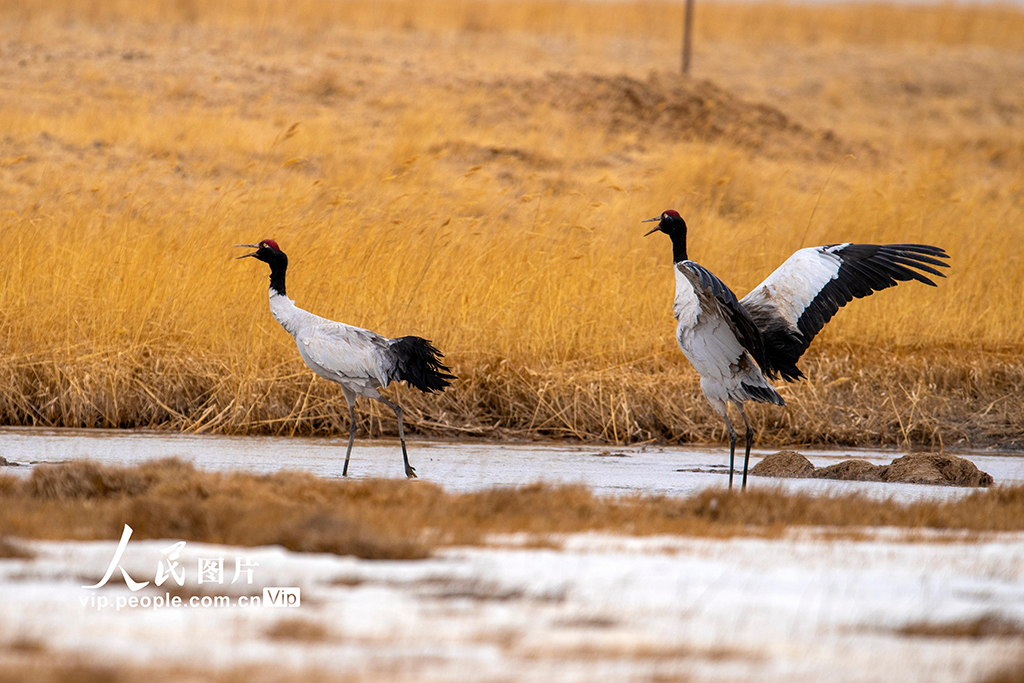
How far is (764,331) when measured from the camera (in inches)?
286

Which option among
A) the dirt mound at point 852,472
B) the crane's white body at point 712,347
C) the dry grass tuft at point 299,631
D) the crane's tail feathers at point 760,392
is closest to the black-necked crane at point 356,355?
the crane's white body at point 712,347

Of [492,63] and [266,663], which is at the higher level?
[492,63]

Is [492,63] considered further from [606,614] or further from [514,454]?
[606,614]

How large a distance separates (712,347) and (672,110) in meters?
21.7

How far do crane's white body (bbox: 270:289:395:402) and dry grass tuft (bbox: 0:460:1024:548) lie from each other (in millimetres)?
1970

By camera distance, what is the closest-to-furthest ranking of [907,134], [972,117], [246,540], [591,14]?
[246,540] → [907,134] → [972,117] → [591,14]

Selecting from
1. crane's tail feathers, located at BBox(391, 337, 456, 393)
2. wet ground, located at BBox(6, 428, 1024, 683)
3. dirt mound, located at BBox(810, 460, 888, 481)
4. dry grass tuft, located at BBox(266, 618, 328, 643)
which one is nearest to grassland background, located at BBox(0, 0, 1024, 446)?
crane's tail feathers, located at BBox(391, 337, 456, 393)

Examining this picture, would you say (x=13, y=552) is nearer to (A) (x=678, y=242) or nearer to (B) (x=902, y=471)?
(A) (x=678, y=242)

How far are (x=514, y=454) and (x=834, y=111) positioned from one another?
28158 millimetres

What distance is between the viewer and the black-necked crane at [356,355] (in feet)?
24.7

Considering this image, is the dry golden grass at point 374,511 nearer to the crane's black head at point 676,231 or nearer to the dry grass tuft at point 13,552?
the dry grass tuft at point 13,552

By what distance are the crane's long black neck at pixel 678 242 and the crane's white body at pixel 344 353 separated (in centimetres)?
193

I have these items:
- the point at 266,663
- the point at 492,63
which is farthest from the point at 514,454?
the point at 492,63

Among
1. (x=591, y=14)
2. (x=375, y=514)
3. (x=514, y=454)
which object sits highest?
(x=591, y=14)
